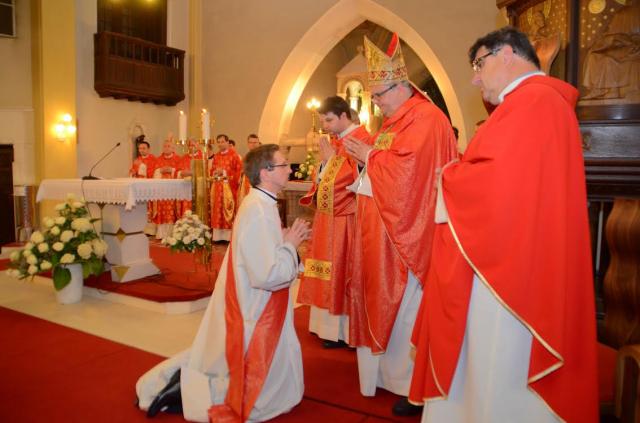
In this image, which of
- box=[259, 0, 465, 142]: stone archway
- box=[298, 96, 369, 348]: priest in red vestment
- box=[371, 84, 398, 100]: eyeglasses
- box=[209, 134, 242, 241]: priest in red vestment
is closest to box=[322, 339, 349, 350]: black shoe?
box=[298, 96, 369, 348]: priest in red vestment

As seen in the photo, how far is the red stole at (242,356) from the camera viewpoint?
2600mm

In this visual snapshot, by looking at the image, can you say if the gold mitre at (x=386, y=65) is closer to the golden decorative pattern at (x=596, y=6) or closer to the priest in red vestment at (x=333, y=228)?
the priest in red vestment at (x=333, y=228)

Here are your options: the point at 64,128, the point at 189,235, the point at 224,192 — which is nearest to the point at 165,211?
the point at 224,192

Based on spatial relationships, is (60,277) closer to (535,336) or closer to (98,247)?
(98,247)

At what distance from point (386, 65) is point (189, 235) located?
3.03 m

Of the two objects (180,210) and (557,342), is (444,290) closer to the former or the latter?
(557,342)

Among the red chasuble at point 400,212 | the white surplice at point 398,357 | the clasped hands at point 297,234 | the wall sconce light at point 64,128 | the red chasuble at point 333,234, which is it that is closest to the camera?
the clasped hands at point 297,234

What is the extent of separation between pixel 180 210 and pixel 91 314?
5123mm

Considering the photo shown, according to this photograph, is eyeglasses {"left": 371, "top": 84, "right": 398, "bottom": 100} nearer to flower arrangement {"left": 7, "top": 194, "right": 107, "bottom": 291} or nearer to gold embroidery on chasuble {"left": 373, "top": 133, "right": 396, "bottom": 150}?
Result: gold embroidery on chasuble {"left": 373, "top": 133, "right": 396, "bottom": 150}

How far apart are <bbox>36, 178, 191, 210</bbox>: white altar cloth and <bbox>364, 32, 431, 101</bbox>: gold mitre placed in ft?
10.3

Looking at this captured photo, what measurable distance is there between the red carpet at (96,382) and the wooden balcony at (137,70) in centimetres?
775

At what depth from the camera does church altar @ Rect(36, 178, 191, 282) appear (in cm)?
543

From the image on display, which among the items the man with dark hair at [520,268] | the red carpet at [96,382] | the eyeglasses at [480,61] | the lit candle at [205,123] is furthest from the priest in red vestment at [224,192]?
the man with dark hair at [520,268]

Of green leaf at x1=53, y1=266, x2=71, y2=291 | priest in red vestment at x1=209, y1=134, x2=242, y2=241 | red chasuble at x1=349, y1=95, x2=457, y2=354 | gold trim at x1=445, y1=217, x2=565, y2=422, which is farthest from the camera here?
priest in red vestment at x1=209, y1=134, x2=242, y2=241
